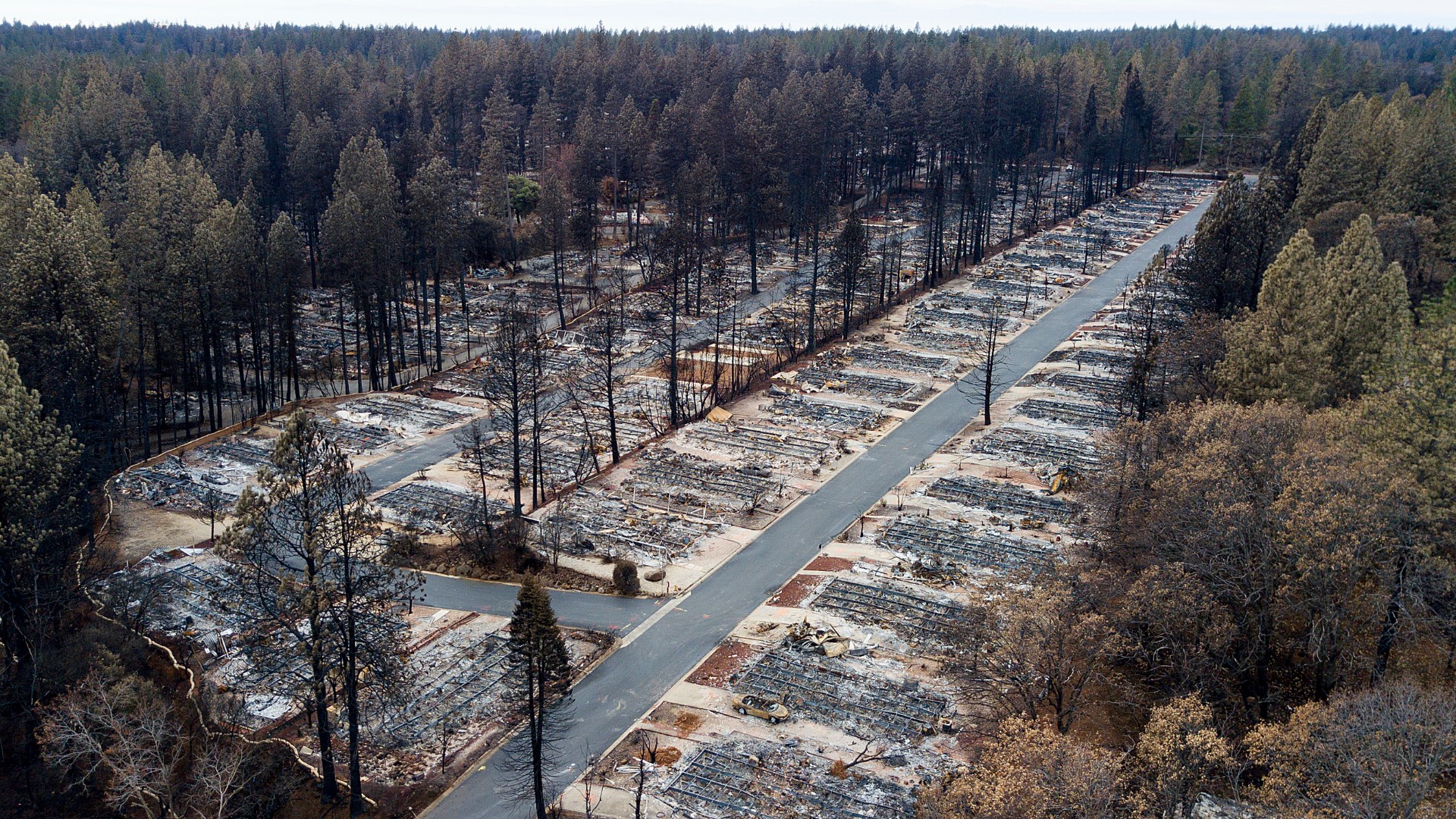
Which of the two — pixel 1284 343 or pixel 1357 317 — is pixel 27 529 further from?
pixel 1357 317

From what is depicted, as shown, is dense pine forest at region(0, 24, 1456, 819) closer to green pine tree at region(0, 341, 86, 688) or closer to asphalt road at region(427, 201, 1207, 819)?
green pine tree at region(0, 341, 86, 688)

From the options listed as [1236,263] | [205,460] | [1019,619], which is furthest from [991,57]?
[1019,619]

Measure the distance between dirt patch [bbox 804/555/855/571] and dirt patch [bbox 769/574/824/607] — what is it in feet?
2.40

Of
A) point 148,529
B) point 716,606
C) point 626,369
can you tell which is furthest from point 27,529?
point 626,369

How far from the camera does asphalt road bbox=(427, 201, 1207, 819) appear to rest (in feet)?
99.3

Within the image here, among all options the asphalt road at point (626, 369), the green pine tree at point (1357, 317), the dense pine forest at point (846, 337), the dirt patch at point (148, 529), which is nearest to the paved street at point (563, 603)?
the asphalt road at point (626, 369)

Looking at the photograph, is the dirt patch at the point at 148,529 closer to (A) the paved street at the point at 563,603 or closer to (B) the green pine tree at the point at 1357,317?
(A) the paved street at the point at 563,603

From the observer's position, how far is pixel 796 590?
40.6 m

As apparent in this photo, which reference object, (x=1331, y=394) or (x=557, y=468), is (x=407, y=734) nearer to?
(x=557, y=468)

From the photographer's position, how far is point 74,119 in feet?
289

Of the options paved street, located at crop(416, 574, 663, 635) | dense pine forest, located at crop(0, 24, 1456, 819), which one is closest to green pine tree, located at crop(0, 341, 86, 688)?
dense pine forest, located at crop(0, 24, 1456, 819)

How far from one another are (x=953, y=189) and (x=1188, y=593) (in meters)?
88.8

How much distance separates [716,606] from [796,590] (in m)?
3.26

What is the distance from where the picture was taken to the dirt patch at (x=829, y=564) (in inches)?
1667
